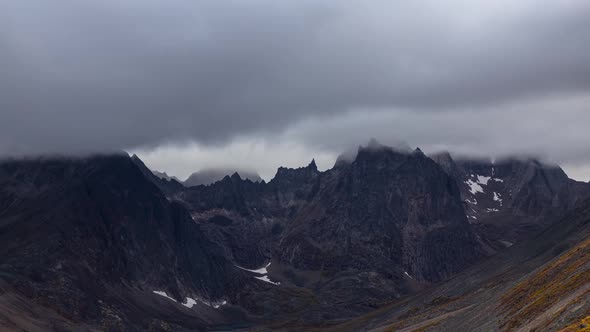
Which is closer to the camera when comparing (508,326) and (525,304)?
(508,326)

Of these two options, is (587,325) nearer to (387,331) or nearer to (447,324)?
(447,324)

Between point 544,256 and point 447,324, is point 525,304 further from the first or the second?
point 544,256

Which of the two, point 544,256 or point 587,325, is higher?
point 544,256

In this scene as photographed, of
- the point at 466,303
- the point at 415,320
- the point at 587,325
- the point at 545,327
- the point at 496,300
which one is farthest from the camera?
the point at 415,320

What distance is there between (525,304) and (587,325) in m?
47.9

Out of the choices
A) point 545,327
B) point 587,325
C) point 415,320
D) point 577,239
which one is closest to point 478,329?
point 545,327

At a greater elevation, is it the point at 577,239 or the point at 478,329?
the point at 577,239

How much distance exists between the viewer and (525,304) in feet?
348

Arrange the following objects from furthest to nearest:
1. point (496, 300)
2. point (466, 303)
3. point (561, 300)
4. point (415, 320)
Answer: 1. point (415, 320)
2. point (466, 303)
3. point (496, 300)
4. point (561, 300)

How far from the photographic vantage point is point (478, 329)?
11206cm

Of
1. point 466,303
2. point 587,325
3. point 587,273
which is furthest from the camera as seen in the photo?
point 466,303

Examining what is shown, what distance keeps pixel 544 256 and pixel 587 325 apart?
14616 cm

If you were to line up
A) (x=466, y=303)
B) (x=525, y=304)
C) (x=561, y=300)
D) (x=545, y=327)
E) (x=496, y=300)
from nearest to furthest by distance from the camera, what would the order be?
(x=545, y=327) < (x=561, y=300) < (x=525, y=304) < (x=496, y=300) < (x=466, y=303)

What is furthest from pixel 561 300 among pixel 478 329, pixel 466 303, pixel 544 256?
pixel 544 256
